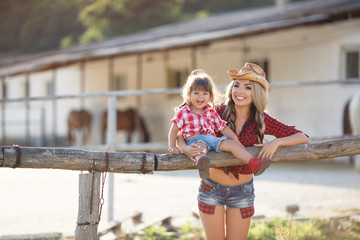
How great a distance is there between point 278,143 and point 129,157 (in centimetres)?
92

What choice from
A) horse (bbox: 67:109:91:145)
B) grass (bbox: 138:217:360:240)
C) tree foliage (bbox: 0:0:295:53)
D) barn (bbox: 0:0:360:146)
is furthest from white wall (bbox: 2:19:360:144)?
tree foliage (bbox: 0:0:295:53)

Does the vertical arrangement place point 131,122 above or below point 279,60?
below

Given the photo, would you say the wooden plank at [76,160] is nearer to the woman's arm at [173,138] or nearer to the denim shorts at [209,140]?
the woman's arm at [173,138]

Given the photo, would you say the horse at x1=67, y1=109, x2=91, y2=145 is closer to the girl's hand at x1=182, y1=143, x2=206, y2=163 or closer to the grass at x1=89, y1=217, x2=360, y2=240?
the grass at x1=89, y1=217, x2=360, y2=240

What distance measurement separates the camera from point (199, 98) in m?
3.27

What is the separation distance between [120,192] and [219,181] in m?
4.23

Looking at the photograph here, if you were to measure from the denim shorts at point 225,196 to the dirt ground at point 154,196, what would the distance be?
2.07 m

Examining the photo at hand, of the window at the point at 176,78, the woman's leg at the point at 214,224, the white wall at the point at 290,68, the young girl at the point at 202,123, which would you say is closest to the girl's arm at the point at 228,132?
the young girl at the point at 202,123

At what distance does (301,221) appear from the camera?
5188 millimetres

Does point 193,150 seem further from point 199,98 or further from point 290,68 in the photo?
point 290,68

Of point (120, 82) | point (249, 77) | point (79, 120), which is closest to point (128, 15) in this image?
point (120, 82)

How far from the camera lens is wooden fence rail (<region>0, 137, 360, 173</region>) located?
9.80 feet

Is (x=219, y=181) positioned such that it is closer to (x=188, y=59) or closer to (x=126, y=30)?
(x=188, y=59)

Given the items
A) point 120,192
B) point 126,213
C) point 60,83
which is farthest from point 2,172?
point 60,83
